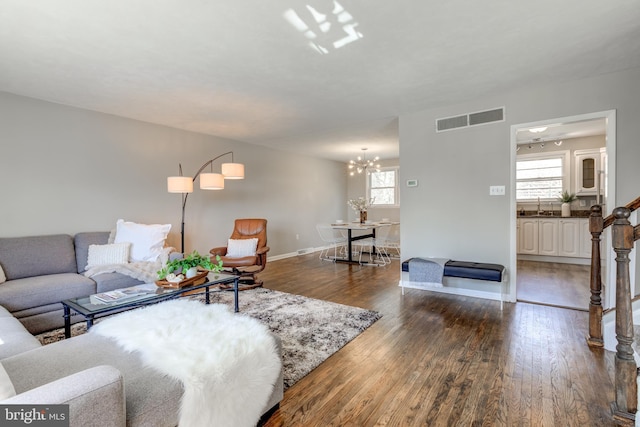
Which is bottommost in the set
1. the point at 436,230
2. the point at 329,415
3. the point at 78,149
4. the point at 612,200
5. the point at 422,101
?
the point at 329,415

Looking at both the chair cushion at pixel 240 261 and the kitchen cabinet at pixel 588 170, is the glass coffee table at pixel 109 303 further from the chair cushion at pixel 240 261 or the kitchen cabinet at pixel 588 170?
the kitchen cabinet at pixel 588 170

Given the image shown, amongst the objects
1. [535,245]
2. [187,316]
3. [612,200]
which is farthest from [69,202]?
[535,245]

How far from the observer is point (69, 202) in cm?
376

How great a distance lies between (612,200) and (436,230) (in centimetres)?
180

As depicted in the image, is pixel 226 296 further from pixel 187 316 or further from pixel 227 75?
pixel 227 75

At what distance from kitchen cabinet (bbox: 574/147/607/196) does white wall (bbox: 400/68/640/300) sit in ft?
10.8

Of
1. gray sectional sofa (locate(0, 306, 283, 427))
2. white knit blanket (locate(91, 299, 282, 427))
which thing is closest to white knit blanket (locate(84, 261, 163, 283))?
gray sectional sofa (locate(0, 306, 283, 427))

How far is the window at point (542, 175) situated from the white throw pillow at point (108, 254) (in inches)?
287

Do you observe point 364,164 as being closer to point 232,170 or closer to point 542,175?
point 542,175

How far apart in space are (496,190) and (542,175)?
11.5 feet

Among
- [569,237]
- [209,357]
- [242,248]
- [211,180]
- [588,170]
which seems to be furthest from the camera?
[588,170]

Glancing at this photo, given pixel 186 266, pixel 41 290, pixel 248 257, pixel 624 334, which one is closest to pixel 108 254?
pixel 41 290

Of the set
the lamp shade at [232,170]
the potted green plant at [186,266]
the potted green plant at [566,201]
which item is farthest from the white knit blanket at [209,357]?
the potted green plant at [566,201]

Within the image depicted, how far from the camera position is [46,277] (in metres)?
3.03
